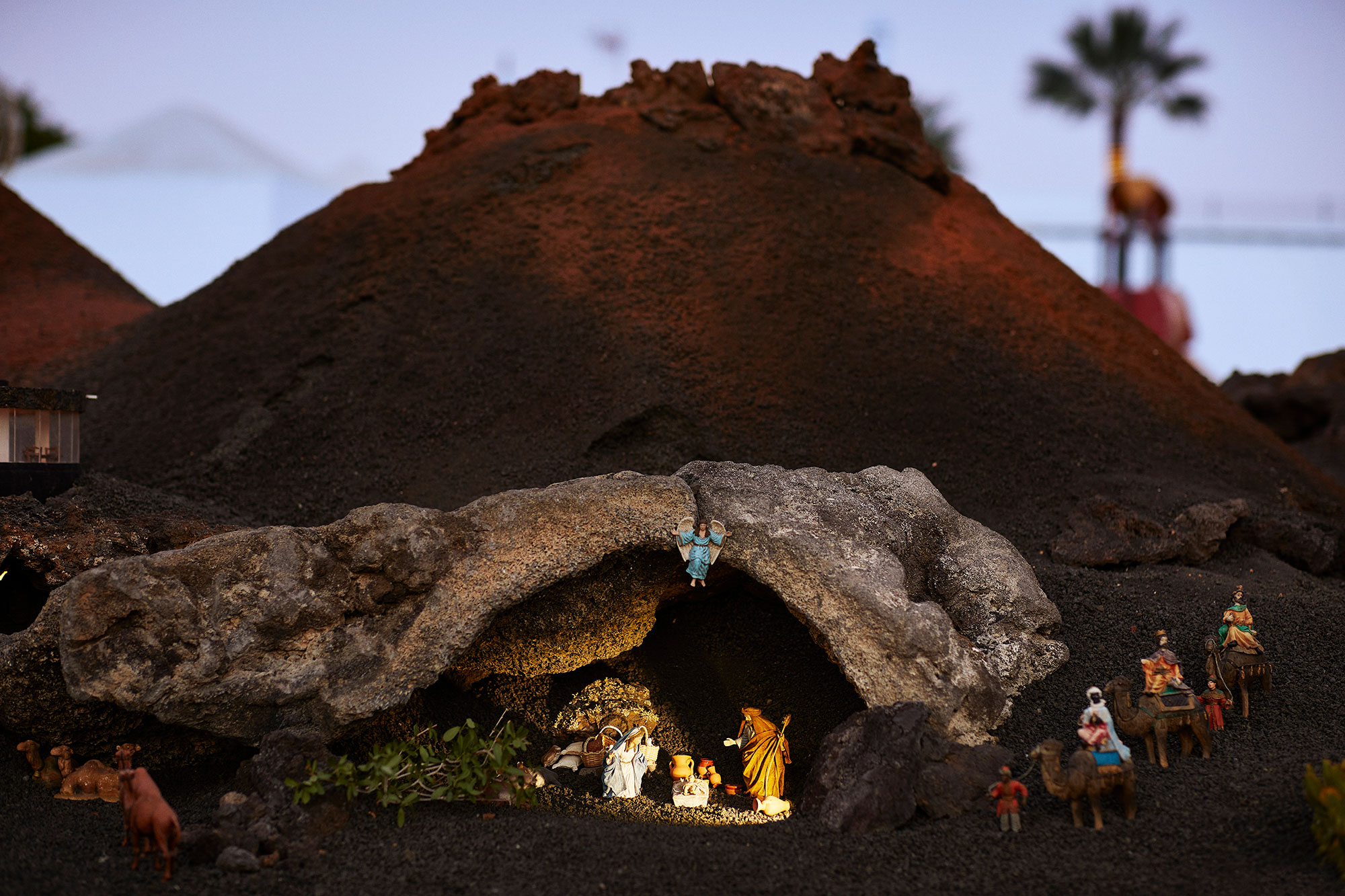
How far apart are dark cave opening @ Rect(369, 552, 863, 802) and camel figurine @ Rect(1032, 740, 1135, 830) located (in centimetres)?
197

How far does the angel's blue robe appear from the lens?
23.8 ft

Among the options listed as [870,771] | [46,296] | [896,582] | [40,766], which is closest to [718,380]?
[896,582]

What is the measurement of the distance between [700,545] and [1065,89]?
31.6 m

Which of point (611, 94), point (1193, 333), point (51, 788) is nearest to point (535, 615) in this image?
point (51, 788)

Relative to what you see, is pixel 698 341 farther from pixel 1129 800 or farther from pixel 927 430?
pixel 1129 800

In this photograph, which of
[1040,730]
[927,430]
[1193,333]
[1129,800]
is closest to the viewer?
[1129,800]

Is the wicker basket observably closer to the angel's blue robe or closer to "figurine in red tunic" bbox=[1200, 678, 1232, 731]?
the angel's blue robe

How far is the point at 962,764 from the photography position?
6.61 metres

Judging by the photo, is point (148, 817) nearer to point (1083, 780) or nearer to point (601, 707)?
point (601, 707)

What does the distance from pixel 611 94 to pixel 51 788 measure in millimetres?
12911

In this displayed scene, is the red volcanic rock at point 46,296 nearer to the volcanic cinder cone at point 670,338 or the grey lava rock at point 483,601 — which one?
the volcanic cinder cone at point 670,338

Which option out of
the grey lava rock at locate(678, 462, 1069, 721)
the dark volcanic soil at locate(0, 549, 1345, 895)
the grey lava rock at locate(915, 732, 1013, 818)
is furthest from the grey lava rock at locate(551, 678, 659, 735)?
the grey lava rock at locate(915, 732, 1013, 818)

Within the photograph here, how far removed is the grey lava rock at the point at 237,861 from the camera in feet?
18.9

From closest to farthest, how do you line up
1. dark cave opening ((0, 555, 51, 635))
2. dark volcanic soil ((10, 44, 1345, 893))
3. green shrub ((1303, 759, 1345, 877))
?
1. green shrub ((1303, 759, 1345, 877))
2. dark volcanic soil ((10, 44, 1345, 893))
3. dark cave opening ((0, 555, 51, 635))
